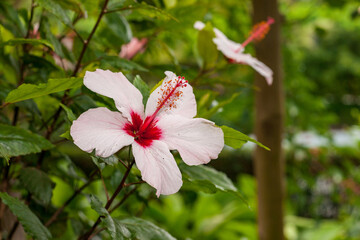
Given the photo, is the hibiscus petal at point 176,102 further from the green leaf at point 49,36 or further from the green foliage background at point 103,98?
the green leaf at point 49,36

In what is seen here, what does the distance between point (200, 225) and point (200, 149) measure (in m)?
1.98

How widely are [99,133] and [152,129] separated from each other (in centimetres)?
8

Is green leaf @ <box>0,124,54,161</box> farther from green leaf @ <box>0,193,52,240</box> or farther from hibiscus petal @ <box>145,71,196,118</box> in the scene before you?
hibiscus petal @ <box>145,71,196,118</box>

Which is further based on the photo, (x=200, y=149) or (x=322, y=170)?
(x=322, y=170)

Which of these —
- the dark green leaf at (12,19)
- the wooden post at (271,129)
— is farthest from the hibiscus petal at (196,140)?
the wooden post at (271,129)

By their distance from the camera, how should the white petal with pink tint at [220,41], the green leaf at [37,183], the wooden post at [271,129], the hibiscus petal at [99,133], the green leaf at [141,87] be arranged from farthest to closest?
the wooden post at [271,129], the white petal with pink tint at [220,41], the green leaf at [37,183], the green leaf at [141,87], the hibiscus petal at [99,133]

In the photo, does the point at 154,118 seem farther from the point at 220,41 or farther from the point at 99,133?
the point at 220,41

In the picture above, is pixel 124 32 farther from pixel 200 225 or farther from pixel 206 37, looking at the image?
pixel 200 225

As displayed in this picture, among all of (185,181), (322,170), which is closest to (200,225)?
(322,170)

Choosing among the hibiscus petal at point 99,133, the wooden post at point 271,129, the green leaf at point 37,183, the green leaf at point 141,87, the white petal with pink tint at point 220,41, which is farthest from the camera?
the wooden post at point 271,129

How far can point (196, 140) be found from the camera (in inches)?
18.9

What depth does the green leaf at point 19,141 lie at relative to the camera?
0.55 meters

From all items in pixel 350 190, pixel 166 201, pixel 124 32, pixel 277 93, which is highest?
pixel 124 32

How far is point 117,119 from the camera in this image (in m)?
0.49
